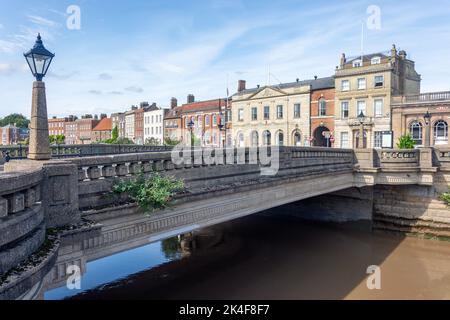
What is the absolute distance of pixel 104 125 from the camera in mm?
92062

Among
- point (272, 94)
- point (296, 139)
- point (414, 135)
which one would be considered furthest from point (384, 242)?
point (272, 94)

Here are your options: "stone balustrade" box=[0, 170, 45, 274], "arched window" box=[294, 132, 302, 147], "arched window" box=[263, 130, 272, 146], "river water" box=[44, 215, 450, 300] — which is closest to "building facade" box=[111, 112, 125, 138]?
"arched window" box=[263, 130, 272, 146]

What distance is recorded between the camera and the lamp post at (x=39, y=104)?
5.99 metres

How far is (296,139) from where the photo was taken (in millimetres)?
45750

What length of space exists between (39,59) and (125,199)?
3.08m

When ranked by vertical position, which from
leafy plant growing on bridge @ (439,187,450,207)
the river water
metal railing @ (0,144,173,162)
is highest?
metal railing @ (0,144,173,162)

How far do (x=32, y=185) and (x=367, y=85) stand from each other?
3845 centimetres

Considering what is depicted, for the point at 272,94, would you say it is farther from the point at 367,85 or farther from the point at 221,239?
the point at 221,239

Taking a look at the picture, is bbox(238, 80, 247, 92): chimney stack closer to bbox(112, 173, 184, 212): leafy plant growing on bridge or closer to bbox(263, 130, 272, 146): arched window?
bbox(263, 130, 272, 146): arched window

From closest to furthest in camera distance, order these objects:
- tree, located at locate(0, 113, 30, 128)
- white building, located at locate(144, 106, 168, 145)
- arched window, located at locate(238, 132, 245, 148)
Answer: arched window, located at locate(238, 132, 245, 148)
white building, located at locate(144, 106, 168, 145)
tree, located at locate(0, 113, 30, 128)

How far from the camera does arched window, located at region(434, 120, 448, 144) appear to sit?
33.7 meters

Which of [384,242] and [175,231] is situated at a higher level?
[175,231]

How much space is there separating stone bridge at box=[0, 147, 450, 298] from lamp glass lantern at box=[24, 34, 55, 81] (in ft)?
5.02

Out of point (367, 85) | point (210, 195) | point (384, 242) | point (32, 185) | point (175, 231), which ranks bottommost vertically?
point (384, 242)
